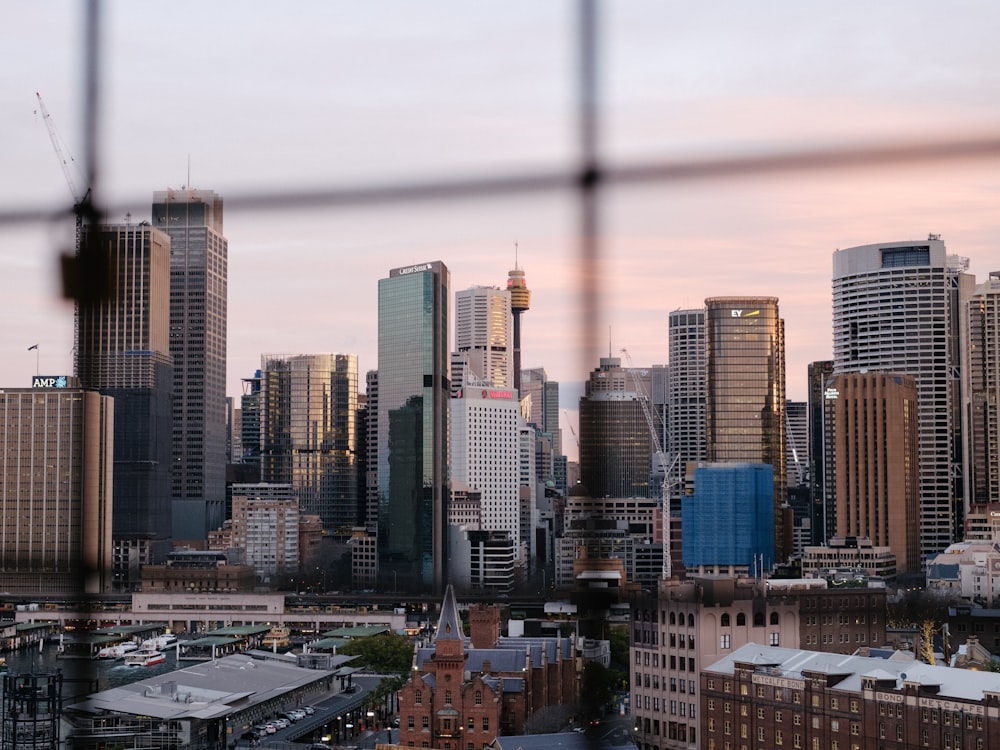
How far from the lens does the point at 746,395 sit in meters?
44.3

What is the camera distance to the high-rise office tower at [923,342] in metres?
33.4

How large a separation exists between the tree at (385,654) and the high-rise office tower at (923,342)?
57.6ft

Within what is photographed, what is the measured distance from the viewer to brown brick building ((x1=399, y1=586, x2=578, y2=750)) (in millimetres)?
9859

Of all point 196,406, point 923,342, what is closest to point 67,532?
point 923,342

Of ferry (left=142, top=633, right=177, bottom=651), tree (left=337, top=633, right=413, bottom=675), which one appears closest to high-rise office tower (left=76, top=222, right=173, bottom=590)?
ferry (left=142, top=633, right=177, bottom=651)

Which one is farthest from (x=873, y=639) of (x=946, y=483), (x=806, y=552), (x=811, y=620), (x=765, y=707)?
(x=946, y=483)

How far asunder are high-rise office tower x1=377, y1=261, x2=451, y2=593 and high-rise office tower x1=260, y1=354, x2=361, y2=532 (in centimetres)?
395

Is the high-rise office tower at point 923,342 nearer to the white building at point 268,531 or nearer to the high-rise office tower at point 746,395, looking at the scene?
the high-rise office tower at point 746,395

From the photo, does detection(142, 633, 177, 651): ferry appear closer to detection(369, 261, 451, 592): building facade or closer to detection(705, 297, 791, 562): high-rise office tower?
detection(369, 261, 451, 592): building facade

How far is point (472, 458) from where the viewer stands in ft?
107

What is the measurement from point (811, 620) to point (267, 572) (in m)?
22.8

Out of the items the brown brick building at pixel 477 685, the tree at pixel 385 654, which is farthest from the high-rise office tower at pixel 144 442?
the brown brick building at pixel 477 685

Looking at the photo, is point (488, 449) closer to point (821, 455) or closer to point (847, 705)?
point (821, 455)

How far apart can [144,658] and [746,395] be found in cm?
2878
